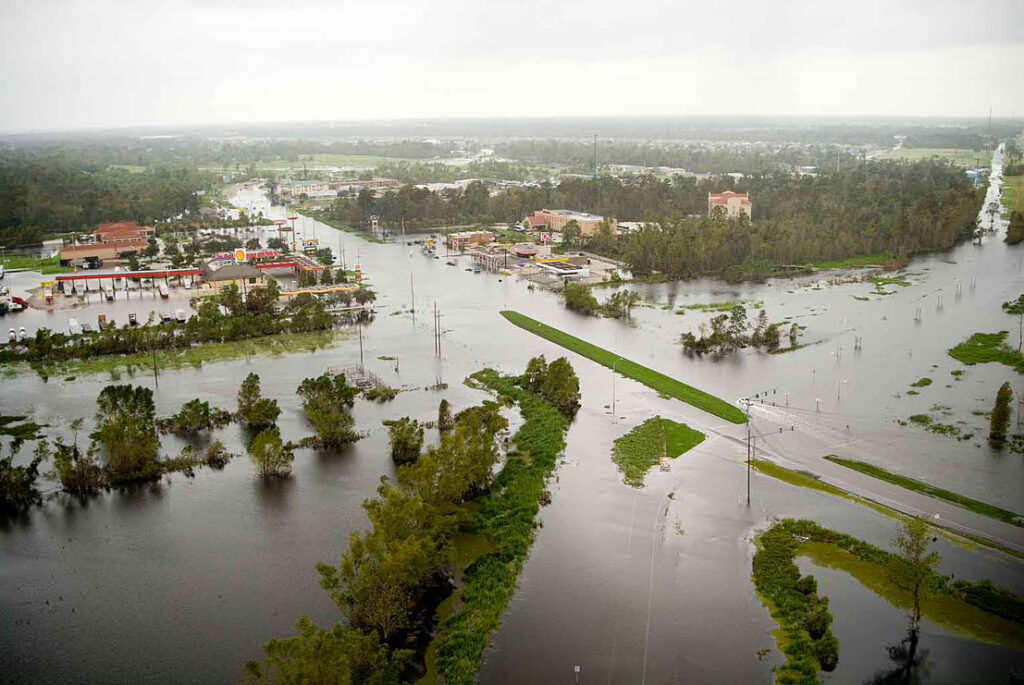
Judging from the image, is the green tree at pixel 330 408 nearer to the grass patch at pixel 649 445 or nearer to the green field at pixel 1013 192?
the grass patch at pixel 649 445

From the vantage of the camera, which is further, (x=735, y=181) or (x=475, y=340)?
(x=735, y=181)

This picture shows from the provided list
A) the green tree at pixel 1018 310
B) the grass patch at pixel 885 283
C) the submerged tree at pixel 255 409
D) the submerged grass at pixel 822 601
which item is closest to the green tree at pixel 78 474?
the submerged tree at pixel 255 409

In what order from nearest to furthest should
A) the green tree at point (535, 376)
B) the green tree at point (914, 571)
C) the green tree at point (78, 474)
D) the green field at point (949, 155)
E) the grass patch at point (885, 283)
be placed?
the green tree at point (914, 571) < the green tree at point (78, 474) < the green tree at point (535, 376) < the grass patch at point (885, 283) < the green field at point (949, 155)

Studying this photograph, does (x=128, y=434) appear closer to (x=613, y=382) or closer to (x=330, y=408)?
(x=330, y=408)

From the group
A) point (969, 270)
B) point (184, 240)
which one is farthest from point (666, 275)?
point (184, 240)

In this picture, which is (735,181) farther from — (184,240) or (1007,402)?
(1007,402)

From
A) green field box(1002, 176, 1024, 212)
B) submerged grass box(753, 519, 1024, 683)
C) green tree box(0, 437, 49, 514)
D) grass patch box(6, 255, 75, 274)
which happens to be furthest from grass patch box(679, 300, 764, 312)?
grass patch box(6, 255, 75, 274)
